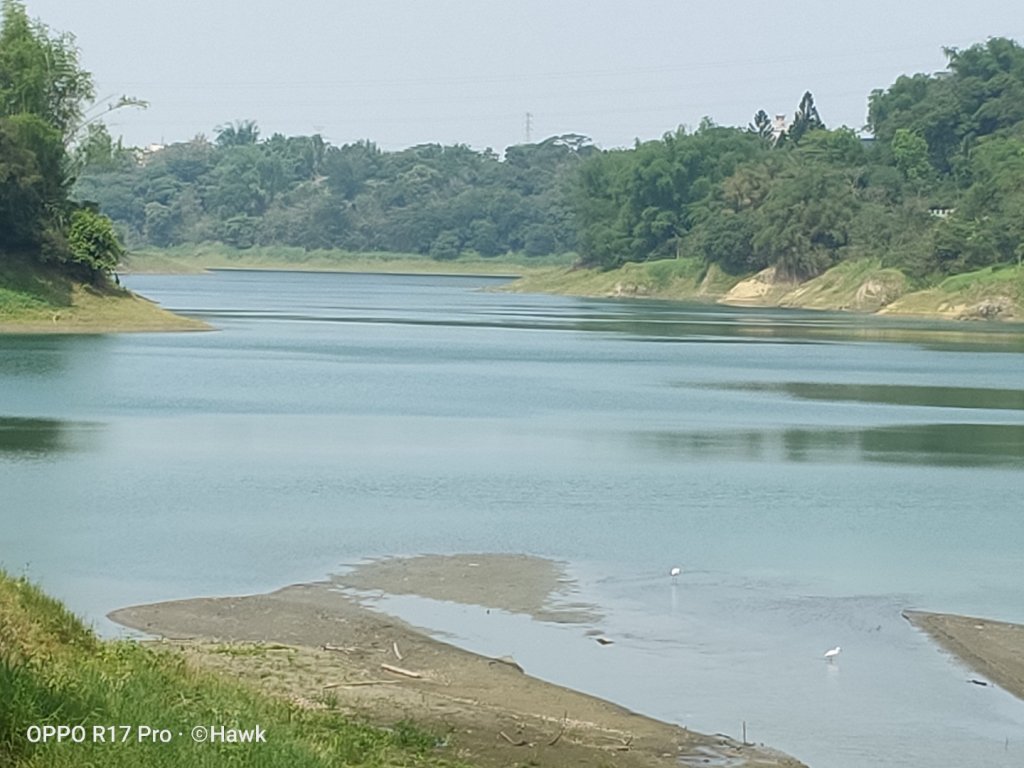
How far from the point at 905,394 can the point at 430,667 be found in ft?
117

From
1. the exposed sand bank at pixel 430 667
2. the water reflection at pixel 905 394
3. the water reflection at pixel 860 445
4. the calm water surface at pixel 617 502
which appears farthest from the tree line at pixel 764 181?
the exposed sand bank at pixel 430 667

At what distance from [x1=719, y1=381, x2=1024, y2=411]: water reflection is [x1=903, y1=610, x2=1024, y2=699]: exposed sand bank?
27.1 metres

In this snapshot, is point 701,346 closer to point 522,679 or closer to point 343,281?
point 522,679

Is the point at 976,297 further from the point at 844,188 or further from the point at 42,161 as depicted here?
the point at 42,161

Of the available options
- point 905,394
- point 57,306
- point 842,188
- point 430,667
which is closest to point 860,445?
point 905,394

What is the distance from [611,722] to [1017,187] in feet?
343

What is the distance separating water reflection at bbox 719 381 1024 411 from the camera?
47.2m

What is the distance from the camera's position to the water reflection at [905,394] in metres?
47.2

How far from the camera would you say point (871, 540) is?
2561 cm

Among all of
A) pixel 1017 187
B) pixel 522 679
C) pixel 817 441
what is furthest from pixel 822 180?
pixel 522 679

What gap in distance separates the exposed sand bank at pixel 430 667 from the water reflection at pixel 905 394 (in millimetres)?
27074

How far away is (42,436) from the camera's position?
34688 millimetres

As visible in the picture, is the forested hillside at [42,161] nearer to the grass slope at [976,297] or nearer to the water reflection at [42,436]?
the water reflection at [42,436]

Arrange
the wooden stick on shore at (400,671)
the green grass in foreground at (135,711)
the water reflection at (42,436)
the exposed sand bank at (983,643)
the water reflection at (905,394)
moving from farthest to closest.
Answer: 1. the water reflection at (905,394)
2. the water reflection at (42,436)
3. the exposed sand bank at (983,643)
4. the wooden stick on shore at (400,671)
5. the green grass in foreground at (135,711)
